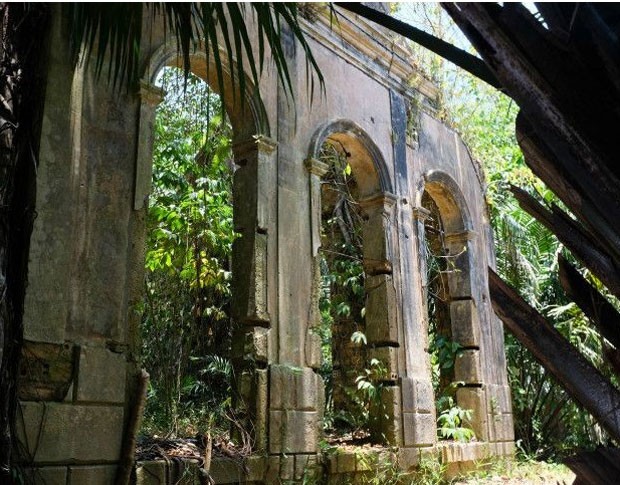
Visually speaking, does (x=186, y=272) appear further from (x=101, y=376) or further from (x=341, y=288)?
(x=341, y=288)

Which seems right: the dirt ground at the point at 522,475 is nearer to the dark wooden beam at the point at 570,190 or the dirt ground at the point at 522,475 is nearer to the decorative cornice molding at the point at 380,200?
the decorative cornice molding at the point at 380,200

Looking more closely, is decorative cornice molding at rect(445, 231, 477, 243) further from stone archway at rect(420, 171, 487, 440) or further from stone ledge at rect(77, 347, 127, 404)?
stone ledge at rect(77, 347, 127, 404)

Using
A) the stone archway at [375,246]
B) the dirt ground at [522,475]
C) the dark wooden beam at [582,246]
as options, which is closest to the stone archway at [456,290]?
the dirt ground at [522,475]

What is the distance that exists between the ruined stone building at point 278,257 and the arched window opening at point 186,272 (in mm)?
366

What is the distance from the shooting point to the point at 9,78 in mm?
4098

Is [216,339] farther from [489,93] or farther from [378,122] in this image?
[489,93]

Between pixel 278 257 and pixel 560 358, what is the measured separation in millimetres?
5052

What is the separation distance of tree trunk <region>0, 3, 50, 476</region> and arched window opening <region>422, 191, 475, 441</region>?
529 cm

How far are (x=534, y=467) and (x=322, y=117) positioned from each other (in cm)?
548

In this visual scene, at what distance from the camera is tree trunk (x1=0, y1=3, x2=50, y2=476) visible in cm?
382

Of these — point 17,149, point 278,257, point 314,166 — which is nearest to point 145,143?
point 17,149

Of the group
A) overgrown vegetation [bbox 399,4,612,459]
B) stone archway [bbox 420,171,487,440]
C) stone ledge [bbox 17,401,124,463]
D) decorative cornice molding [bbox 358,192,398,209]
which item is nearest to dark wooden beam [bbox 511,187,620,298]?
stone ledge [bbox 17,401,124,463]

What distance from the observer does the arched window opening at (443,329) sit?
8.66 m

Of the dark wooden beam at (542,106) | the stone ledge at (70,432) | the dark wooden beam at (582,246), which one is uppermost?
the dark wooden beam at (542,106)
